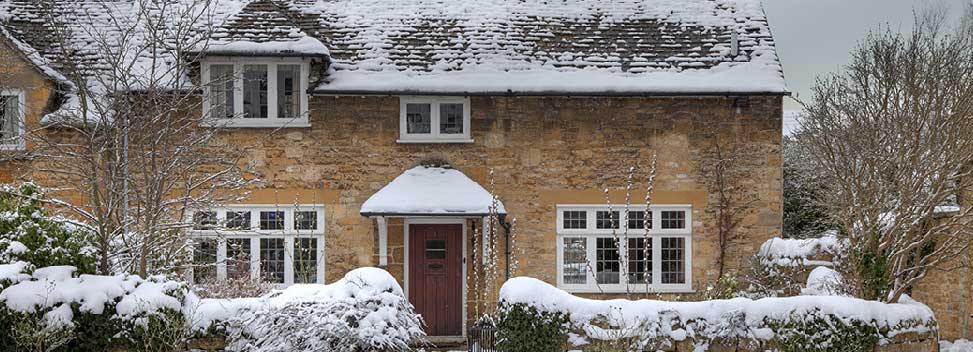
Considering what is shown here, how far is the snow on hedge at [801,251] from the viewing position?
551 inches

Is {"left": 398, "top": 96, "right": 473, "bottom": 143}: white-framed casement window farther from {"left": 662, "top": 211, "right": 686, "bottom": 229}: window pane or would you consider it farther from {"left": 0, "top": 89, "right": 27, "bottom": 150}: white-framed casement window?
{"left": 0, "top": 89, "right": 27, "bottom": 150}: white-framed casement window

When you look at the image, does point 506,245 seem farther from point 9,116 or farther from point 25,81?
point 9,116

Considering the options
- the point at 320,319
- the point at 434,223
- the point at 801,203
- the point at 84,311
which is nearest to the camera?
the point at 84,311

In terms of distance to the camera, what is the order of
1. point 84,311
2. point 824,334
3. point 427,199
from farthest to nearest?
point 427,199 → point 824,334 → point 84,311

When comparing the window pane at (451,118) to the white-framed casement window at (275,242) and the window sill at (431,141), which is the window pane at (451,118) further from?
the white-framed casement window at (275,242)

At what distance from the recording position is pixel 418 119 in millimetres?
14945

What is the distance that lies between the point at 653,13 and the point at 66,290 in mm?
11786

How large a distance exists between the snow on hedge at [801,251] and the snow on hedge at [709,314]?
4.21m

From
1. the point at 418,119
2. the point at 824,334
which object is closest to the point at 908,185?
the point at 824,334

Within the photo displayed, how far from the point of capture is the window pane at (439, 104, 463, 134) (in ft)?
49.1

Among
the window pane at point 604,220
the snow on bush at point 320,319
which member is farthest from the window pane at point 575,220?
the snow on bush at point 320,319

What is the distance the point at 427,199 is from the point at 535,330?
469 centimetres

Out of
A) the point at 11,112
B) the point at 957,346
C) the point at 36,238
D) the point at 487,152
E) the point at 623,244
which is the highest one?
the point at 11,112

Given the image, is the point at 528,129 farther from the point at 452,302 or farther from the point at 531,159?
the point at 452,302
